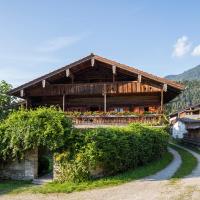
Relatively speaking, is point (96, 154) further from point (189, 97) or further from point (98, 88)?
point (189, 97)

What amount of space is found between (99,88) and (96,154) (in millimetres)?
14839

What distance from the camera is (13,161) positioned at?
1808 centimetres

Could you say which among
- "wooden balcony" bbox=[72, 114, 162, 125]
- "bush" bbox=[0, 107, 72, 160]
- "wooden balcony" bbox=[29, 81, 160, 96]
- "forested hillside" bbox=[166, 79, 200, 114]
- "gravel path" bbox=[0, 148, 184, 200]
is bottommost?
"gravel path" bbox=[0, 148, 184, 200]

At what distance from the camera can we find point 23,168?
58.7ft

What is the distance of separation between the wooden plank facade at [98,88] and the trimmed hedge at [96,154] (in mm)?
11389

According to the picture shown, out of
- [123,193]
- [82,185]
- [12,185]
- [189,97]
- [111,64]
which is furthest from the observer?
[189,97]

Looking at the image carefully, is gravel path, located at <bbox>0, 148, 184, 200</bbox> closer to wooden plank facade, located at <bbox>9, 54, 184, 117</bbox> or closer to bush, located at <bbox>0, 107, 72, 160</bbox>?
bush, located at <bbox>0, 107, 72, 160</bbox>

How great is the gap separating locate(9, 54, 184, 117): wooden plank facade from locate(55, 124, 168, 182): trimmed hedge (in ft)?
37.4

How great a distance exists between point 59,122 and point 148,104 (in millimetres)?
16610

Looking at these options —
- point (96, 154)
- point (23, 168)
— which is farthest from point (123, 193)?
point (23, 168)

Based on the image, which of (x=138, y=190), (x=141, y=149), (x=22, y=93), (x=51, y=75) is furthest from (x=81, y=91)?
(x=138, y=190)

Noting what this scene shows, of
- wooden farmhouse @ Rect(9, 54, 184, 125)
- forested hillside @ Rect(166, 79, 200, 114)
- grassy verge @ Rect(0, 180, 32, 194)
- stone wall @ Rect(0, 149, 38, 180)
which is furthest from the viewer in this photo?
forested hillside @ Rect(166, 79, 200, 114)

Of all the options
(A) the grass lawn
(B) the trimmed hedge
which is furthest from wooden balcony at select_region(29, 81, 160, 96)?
(A) the grass lawn

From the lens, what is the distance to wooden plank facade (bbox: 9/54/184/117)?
98.2 feet
